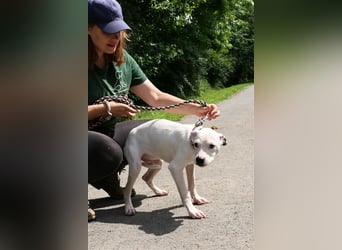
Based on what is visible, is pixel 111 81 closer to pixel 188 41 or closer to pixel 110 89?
pixel 110 89

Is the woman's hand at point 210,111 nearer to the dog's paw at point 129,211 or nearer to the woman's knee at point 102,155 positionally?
the woman's knee at point 102,155

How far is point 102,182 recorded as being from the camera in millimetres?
2924

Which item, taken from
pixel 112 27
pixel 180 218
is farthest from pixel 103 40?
pixel 180 218

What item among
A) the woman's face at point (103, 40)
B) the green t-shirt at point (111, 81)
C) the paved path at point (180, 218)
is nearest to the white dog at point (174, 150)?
the paved path at point (180, 218)

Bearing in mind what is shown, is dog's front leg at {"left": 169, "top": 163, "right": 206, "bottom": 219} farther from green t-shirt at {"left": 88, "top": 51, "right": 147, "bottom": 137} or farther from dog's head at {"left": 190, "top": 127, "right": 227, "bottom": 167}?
green t-shirt at {"left": 88, "top": 51, "right": 147, "bottom": 137}

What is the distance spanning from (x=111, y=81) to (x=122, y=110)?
1.25 ft

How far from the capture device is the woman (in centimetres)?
225

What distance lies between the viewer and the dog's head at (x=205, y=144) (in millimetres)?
2396

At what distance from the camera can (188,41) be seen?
10219mm

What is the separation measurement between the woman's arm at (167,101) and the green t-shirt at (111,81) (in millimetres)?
51
